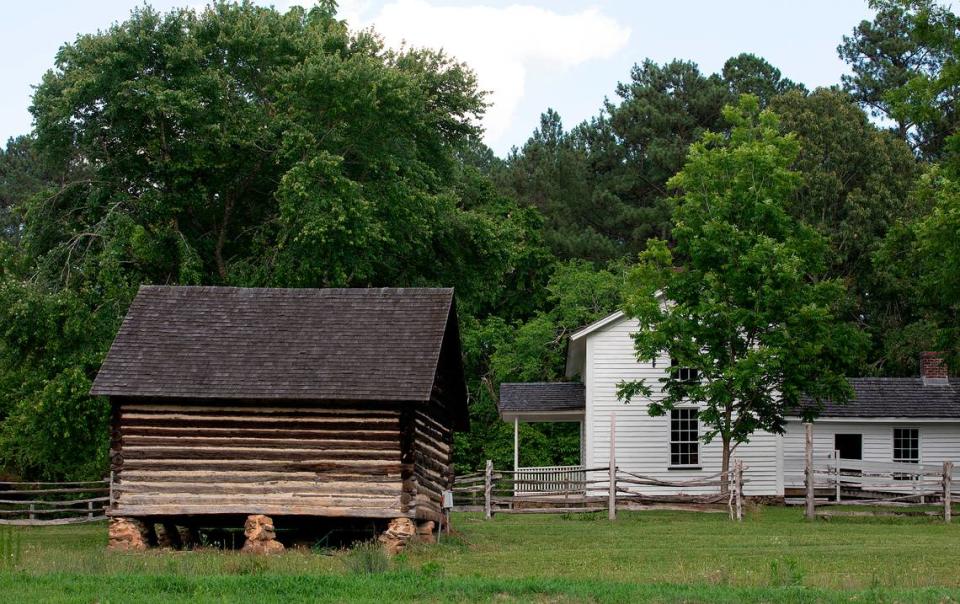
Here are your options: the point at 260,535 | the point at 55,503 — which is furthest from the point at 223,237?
the point at 260,535

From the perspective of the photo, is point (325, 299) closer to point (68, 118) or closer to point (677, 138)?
point (68, 118)

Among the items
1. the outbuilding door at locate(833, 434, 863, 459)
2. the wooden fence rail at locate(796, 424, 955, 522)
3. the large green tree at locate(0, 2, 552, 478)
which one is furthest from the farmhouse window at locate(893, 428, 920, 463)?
the large green tree at locate(0, 2, 552, 478)

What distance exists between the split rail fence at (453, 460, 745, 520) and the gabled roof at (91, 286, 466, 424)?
7320mm

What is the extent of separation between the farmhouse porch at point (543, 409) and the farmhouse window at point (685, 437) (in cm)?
276

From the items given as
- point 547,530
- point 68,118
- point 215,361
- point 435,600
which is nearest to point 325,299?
point 215,361

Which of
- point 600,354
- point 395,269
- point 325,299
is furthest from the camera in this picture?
point 395,269

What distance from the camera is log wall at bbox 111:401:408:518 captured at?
83.0 ft

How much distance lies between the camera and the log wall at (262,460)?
83.0ft

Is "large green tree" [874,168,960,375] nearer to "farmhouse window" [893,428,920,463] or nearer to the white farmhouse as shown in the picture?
the white farmhouse

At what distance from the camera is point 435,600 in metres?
16.4

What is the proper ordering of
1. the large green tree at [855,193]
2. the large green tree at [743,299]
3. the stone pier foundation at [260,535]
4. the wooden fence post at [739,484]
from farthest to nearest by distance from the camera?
the large green tree at [855,193]
the large green tree at [743,299]
the wooden fence post at [739,484]
the stone pier foundation at [260,535]

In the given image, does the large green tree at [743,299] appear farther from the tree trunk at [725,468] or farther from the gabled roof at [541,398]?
the gabled roof at [541,398]

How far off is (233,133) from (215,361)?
15.5 m

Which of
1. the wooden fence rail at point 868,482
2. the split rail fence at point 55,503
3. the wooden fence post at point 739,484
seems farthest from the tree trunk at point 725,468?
the split rail fence at point 55,503
